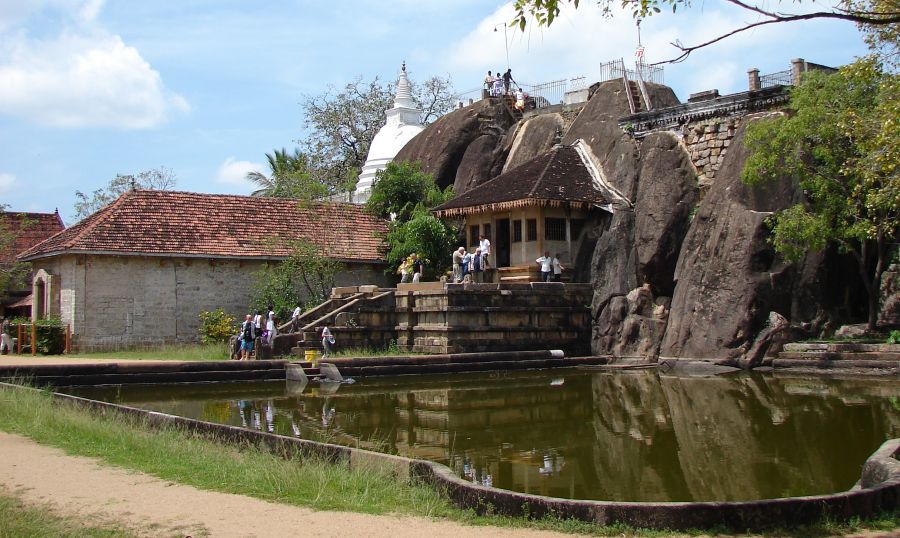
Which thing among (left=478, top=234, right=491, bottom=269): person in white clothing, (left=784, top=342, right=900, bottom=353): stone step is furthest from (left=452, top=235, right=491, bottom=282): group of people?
(left=784, top=342, right=900, bottom=353): stone step

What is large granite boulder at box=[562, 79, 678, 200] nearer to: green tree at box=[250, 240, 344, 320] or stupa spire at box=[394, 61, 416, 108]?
green tree at box=[250, 240, 344, 320]

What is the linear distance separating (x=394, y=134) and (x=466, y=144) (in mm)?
8555

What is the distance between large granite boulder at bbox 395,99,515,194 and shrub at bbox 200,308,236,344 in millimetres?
10925

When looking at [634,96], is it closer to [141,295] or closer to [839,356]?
[839,356]

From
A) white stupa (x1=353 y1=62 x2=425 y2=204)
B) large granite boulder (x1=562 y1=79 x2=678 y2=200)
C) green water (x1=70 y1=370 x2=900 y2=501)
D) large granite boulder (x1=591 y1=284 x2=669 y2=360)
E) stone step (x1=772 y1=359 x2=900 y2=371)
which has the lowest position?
green water (x1=70 y1=370 x2=900 y2=501)

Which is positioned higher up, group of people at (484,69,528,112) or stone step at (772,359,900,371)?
group of people at (484,69,528,112)

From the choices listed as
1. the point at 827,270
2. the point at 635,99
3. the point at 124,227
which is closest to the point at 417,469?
the point at 827,270

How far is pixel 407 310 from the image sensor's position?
2462 cm

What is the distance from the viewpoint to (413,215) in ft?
98.6

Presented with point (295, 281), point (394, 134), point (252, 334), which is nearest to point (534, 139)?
point (295, 281)

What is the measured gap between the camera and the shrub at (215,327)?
26094mm

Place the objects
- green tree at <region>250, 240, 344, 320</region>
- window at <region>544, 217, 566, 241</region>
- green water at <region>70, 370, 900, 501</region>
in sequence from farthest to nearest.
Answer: window at <region>544, 217, 566, 241</region> → green tree at <region>250, 240, 344, 320</region> → green water at <region>70, 370, 900, 501</region>

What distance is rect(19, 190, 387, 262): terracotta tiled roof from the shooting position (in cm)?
2588

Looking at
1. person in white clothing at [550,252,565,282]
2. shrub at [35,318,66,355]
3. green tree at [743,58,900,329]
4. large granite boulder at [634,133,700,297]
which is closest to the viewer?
green tree at [743,58,900,329]
